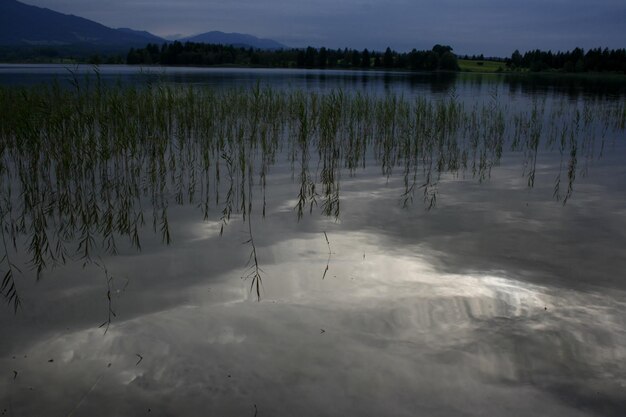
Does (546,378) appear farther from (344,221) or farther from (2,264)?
(2,264)

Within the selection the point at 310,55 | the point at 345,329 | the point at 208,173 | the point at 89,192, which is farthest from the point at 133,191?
the point at 310,55

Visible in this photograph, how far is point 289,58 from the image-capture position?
132875 millimetres

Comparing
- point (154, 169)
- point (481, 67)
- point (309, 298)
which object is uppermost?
point (481, 67)

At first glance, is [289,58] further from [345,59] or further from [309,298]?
[309,298]

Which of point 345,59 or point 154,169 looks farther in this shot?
point 345,59

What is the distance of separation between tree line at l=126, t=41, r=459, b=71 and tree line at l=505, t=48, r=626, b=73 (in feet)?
54.7

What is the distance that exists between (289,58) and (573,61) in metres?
70.5

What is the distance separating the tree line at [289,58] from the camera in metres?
112

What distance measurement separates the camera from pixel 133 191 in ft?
24.4

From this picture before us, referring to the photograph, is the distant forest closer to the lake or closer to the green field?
the green field

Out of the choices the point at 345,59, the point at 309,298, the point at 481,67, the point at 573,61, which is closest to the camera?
the point at 309,298

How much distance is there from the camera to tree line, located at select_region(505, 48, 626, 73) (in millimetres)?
85000

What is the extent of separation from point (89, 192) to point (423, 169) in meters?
6.10

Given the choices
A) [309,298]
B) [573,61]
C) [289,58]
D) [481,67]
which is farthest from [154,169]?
[289,58]
